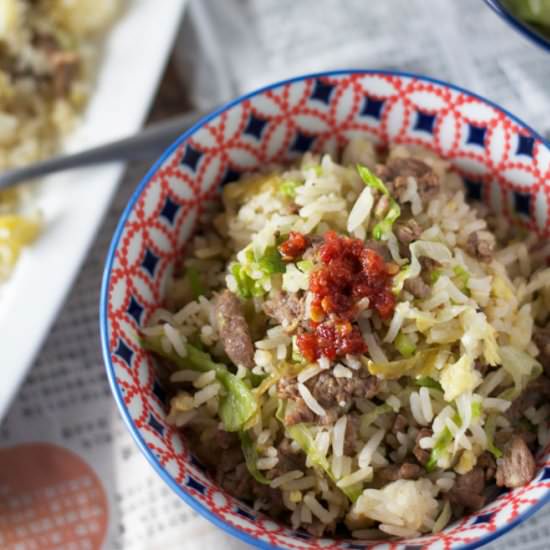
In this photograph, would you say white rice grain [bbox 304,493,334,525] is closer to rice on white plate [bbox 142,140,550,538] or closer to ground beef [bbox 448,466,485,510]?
rice on white plate [bbox 142,140,550,538]

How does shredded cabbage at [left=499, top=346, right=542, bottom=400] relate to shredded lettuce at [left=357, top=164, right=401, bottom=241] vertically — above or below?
below

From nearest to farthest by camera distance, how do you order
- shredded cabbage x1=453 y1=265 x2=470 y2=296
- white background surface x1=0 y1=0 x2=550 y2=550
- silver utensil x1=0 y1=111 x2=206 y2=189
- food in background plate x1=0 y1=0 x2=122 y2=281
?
shredded cabbage x1=453 y1=265 x2=470 y2=296 → white background surface x1=0 y1=0 x2=550 y2=550 → silver utensil x1=0 y1=111 x2=206 y2=189 → food in background plate x1=0 y1=0 x2=122 y2=281

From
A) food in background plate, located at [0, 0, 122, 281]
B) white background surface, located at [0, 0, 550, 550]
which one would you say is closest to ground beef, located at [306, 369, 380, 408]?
white background surface, located at [0, 0, 550, 550]

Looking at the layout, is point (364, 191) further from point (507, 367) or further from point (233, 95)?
point (233, 95)

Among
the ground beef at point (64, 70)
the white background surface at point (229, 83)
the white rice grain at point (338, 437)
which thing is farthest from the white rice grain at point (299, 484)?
the ground beef at point (64, 70)

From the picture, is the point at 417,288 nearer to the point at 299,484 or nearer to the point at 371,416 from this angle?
the point at 371,416

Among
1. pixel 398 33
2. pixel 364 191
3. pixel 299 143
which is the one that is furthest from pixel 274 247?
pixel 398 33

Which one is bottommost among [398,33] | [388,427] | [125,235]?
[388,427]
